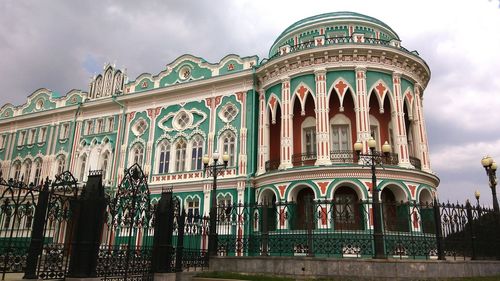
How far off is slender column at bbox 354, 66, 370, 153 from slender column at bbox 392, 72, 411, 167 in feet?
5.67

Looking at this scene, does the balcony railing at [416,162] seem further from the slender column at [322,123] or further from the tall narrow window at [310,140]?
the tall narrow window at [310,140]

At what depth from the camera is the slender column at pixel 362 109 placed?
19.8m

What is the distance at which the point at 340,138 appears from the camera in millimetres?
21344

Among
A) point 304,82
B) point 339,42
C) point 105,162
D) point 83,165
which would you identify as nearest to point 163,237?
point 304,82

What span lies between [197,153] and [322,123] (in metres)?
8.29

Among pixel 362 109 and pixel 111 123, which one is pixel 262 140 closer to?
pixel 362 109

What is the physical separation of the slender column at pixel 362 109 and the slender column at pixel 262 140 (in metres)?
5.23

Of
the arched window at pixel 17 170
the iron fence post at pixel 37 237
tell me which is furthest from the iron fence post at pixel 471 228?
the arched window at pixel 17 170

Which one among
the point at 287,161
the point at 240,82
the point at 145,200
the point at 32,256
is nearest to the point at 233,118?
the point at 240,82

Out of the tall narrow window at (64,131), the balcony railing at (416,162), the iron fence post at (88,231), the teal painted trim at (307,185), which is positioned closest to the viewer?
the iron fence post at (88,231)

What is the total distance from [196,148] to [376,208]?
14105mm

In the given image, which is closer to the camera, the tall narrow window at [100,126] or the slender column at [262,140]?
the slender column at [262,140]

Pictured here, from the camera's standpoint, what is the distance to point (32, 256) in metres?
8.80

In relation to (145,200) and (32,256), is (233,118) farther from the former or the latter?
(32,256)
